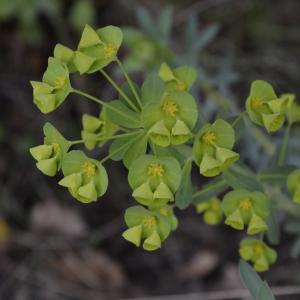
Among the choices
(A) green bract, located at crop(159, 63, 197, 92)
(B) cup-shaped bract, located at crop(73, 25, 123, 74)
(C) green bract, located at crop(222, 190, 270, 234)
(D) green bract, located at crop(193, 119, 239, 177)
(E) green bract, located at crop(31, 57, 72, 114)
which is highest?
(B) cup-shaped bract, located at crop(73, 25, 123, 74)

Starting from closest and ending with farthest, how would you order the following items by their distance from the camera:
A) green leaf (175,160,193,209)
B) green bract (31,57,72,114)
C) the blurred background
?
1. green bract (31,57,72,114)
2. green leaf (175,160,193,209)
3. the blurred background

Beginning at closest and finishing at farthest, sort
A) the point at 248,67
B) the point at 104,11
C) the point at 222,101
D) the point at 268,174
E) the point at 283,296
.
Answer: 1. the point at 268,174
2. the point at 222,101
3. the point at 283,296
4. the point at 248,67
5. the point at 104,11

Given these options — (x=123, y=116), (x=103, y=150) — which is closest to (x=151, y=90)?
(x=123, y=116)

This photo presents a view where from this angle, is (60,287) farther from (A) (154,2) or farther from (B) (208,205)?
(A) (154,2)

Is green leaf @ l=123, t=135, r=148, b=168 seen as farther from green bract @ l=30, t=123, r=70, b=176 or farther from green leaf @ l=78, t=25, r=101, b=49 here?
green leaf @ l=78, t=25, r=101, b=49

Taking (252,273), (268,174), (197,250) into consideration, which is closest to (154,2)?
(197,250)

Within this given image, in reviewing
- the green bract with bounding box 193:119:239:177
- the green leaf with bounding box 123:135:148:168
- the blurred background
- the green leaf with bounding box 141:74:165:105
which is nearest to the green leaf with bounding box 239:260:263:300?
the green bract with bounding box 193:119:239:177
